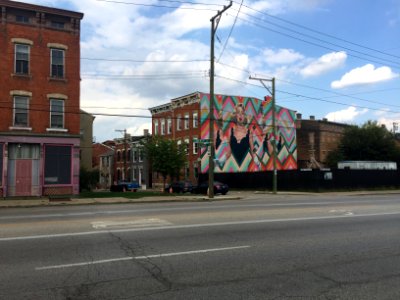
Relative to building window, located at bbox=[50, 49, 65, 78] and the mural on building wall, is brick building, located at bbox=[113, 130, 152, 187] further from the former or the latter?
building window, located at bbox=[50, 49, 65, 78]

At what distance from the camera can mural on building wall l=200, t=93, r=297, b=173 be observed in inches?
2073

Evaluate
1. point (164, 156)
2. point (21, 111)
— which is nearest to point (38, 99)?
point (21, 111)

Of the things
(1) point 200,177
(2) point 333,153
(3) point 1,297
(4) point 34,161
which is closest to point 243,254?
(3) point 1,297

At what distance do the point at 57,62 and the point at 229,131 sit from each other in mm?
29627

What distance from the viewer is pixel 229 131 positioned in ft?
177

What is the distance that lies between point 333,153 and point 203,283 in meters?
64.5

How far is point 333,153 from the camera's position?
66.5m

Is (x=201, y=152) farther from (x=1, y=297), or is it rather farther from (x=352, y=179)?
(x=1, y=297)

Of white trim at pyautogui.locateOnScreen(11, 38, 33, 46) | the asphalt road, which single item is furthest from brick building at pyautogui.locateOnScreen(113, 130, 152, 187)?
the asphalt road

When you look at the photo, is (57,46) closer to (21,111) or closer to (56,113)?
(56,113)

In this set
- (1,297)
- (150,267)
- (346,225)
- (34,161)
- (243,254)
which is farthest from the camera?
(34,161)

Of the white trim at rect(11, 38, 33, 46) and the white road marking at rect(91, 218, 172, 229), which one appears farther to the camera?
the white trim at rect(11, 38, 33, 46)

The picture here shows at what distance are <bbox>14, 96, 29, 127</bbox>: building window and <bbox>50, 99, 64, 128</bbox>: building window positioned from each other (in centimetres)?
155

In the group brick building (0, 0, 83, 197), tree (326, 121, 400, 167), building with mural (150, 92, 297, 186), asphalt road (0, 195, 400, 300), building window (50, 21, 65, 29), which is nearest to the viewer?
asphalt road (0, 195, 400, 300)
